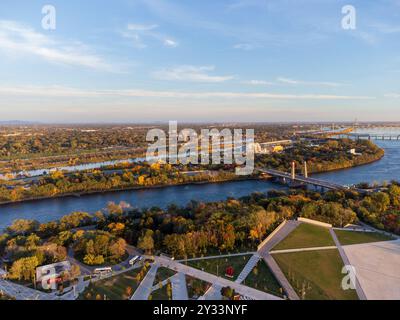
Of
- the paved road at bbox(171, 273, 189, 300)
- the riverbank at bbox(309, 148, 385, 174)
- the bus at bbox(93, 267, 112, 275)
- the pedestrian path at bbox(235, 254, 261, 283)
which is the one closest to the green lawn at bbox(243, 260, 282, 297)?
the pedestrian path at bbox(235, 254, 261, 283)

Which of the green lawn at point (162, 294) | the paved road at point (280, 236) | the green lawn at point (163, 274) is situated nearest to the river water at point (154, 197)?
the paved road at point (280, 236)

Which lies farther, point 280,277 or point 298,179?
point 298,179

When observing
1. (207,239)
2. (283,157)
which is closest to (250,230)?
(207,239)

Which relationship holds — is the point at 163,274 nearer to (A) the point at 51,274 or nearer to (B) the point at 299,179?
(A) the point at 51,274

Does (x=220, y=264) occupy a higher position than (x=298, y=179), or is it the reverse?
(x=298, y=179)

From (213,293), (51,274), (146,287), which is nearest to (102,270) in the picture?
(51,274)

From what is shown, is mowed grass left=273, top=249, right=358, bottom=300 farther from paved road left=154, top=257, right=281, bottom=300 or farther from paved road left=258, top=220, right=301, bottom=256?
paved road left=154, top=257, right=281, bottom=300
